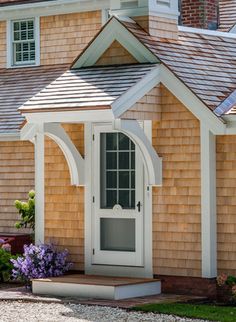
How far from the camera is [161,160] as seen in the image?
1725 centimetres

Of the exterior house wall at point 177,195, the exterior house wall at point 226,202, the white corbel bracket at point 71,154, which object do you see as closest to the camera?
the exterior house wall at point 226,202

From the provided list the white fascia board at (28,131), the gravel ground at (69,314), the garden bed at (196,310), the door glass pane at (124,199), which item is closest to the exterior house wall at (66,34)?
the white fascia board at (28,131)

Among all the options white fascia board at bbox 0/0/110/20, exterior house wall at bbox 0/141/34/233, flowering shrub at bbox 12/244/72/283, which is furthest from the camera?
white fascia board at bbox 0/0/110/20

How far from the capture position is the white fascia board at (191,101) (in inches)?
656

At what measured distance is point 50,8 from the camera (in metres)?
26.8

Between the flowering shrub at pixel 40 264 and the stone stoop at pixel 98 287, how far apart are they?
41cm

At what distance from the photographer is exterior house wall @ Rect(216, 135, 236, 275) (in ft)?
55.1

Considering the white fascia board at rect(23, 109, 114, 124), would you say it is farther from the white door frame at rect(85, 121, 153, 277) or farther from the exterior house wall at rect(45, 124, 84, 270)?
the exterior house wall at rect(45, 124, 84, 270)

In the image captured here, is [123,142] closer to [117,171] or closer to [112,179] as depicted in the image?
[117,171]

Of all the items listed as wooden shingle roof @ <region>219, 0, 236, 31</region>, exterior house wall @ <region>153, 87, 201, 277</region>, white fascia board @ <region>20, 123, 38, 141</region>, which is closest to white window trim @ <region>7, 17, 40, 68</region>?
wooden shingle roof @ <region>219, 0, 236, 31</region>

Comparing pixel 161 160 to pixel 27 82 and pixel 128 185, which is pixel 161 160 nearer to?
pixel 128 185

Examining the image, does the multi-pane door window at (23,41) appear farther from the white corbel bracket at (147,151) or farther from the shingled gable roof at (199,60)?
the white corbel bracket at (147,151)

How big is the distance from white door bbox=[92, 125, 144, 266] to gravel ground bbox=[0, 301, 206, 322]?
6.07ft

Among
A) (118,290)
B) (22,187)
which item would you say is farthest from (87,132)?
(22,187)
